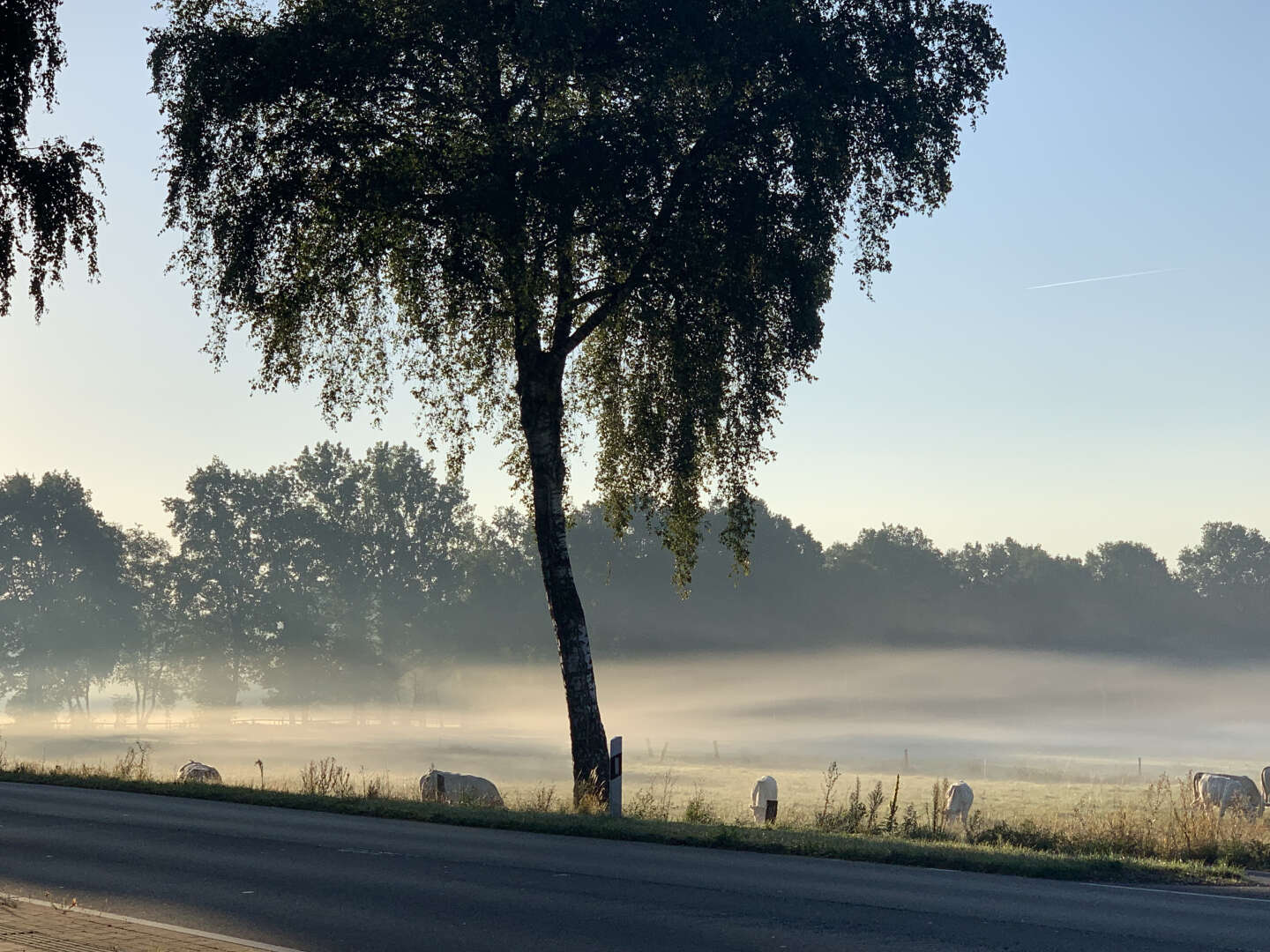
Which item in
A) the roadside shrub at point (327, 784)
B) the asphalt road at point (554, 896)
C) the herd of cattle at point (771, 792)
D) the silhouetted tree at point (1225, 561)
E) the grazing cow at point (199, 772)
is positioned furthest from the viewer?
the silhouetted tree at point (1225, 561)

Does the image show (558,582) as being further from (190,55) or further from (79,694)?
(79,694)

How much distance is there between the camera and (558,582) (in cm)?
2277

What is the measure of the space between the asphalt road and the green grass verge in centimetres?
64

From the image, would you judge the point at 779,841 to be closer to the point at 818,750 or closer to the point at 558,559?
the point at 558,559

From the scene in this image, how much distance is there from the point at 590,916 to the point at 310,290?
15.7 meters

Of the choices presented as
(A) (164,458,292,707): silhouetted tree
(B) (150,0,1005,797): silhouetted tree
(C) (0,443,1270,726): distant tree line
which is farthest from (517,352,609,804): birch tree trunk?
(A) (164,458,292,707): silhouetted tree

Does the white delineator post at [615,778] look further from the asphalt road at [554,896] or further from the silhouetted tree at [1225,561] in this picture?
the silhouetted tree at [1225,561]

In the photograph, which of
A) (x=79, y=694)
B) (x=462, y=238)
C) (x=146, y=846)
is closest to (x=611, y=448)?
(x=462, y=238)

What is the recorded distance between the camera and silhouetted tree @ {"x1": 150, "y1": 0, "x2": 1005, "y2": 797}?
21.3 m

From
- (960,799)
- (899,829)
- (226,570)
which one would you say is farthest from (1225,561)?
(899,829)

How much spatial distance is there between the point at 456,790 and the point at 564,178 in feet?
37.6

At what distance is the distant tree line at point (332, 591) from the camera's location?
95.9m

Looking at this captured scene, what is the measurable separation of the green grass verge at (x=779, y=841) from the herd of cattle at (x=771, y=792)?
1909 millimetres

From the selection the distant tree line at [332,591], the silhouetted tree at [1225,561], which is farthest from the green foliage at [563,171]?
the silhouetted tree at [1225,561]
